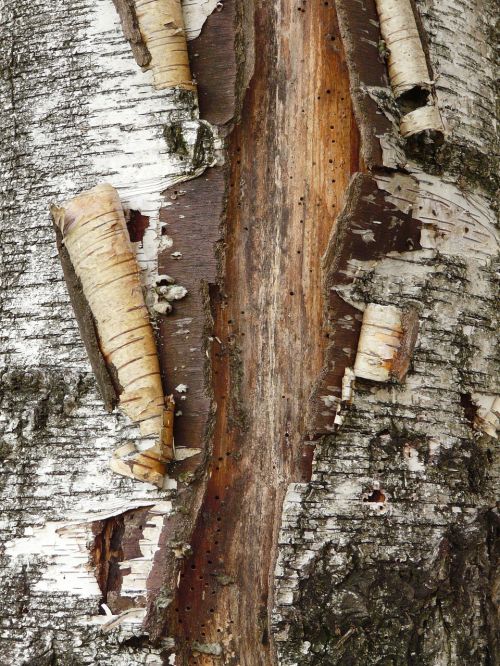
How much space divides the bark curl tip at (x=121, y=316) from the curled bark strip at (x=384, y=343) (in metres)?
0.45

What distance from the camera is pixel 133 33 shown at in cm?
180

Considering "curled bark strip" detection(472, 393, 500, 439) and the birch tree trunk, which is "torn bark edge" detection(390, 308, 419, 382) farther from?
"curled bark strip" detection(472, 393, 500, 439)

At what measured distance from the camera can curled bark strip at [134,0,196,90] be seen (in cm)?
180

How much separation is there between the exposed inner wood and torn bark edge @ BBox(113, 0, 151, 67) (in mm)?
265

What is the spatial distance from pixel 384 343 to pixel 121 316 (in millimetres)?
597

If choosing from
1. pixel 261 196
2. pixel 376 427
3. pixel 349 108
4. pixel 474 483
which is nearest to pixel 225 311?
pixel 261 196

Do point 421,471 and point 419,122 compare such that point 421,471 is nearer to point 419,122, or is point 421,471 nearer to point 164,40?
point 419,122

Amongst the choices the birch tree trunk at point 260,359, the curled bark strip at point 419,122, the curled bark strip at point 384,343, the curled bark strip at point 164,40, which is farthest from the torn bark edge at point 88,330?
the curled bark strip at point 419,122

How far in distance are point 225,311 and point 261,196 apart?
29 centimetres

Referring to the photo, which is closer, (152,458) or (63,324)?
(152,458)

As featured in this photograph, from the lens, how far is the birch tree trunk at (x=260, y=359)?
5.73 ft

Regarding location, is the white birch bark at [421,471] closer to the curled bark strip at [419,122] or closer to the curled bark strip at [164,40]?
the curled bark strip at [419,122]

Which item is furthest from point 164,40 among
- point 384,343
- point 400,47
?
point 384,343

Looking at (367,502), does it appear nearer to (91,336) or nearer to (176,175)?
(91,336)
